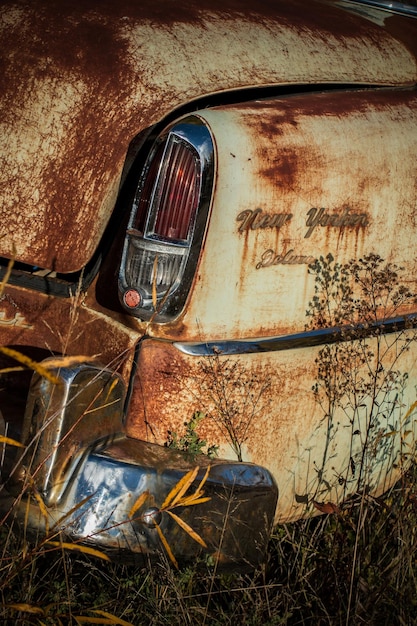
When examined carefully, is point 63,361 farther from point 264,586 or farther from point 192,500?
point 264,586

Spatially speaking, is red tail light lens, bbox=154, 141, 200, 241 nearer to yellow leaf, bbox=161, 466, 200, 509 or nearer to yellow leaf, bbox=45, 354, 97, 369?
yellow leaf, bbox=45, 354, 97, 369

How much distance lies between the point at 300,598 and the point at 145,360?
0.75m

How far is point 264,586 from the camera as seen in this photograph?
201cm

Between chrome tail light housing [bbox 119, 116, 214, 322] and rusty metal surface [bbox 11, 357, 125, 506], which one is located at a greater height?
chrome tail light housing [bbox 119, 116, 214, 322]

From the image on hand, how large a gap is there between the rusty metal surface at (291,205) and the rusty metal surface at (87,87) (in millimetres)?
192

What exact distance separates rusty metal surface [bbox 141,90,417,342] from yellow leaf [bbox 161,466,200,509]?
33 cm

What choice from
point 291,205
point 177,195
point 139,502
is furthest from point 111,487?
point 291,205

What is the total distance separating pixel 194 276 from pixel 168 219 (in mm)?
148

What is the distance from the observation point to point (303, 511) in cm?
239

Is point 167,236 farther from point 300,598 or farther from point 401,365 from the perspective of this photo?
point 300,598

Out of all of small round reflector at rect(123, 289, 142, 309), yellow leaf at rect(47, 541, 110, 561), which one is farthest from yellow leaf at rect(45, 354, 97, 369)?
yellow leaf at rect(47, 541, 110, 561)

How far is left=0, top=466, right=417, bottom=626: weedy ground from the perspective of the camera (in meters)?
2.01

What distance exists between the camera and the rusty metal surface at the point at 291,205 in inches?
81.1

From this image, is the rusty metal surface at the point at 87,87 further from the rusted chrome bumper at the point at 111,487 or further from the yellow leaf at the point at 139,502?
the yellow leaf at the point at 139,502
